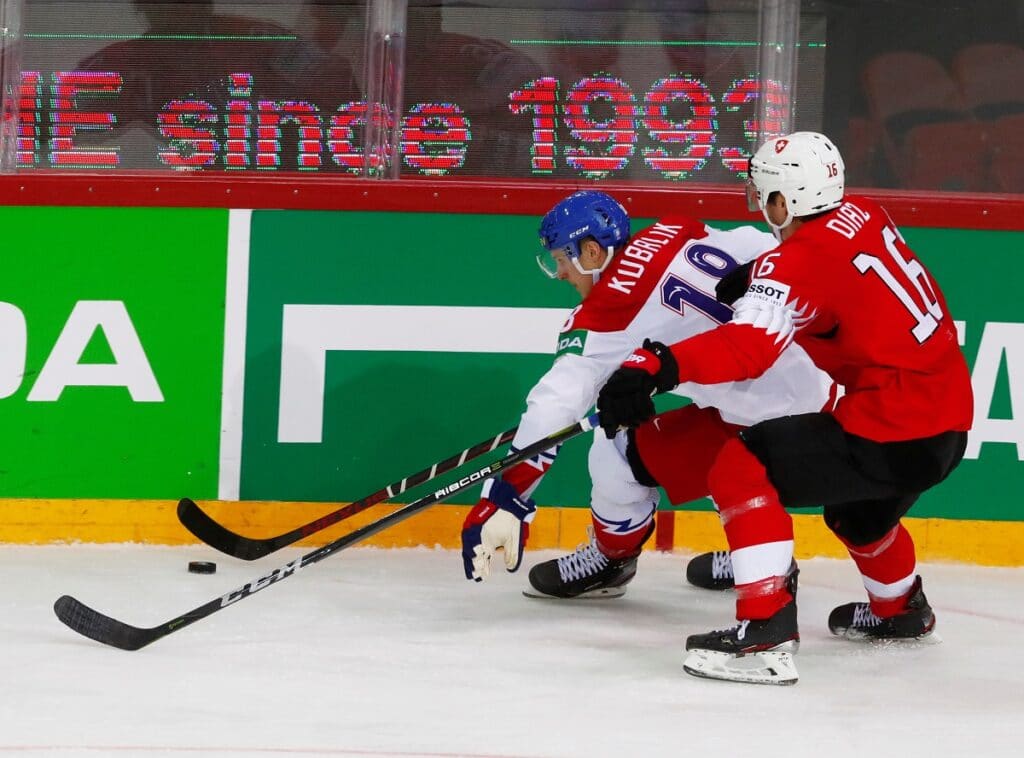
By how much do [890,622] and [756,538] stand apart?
1.92ft

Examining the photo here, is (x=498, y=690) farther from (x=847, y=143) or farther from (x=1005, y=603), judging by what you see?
(x=847, y=143)

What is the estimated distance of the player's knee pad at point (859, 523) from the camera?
321 centimetres

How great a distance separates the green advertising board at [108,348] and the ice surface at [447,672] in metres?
0.23

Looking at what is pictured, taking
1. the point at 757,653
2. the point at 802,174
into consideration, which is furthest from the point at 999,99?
the point at 757,653

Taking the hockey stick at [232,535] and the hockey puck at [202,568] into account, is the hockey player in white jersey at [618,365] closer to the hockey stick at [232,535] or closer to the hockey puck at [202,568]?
the hockey stick at [232,535]

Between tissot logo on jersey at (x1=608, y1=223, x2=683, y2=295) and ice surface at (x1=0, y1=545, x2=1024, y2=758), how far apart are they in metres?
0.76

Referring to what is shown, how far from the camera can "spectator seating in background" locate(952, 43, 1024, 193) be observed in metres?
4.34

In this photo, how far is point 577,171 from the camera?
435 centimetres

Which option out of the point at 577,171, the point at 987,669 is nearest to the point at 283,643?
the point at 987,669

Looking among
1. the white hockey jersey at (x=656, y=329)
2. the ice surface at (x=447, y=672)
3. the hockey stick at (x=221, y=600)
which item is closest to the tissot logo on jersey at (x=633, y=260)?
the white hockey jersey at (x=656, y=329)

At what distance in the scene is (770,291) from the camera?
289cm

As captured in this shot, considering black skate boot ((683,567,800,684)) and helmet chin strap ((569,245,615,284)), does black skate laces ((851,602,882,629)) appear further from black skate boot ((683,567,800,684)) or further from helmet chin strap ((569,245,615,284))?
helmet chin strap ((569,245,615,284))

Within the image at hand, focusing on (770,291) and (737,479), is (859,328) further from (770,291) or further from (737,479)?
(737,479)

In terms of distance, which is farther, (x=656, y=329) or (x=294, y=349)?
(x=294, y=349)
